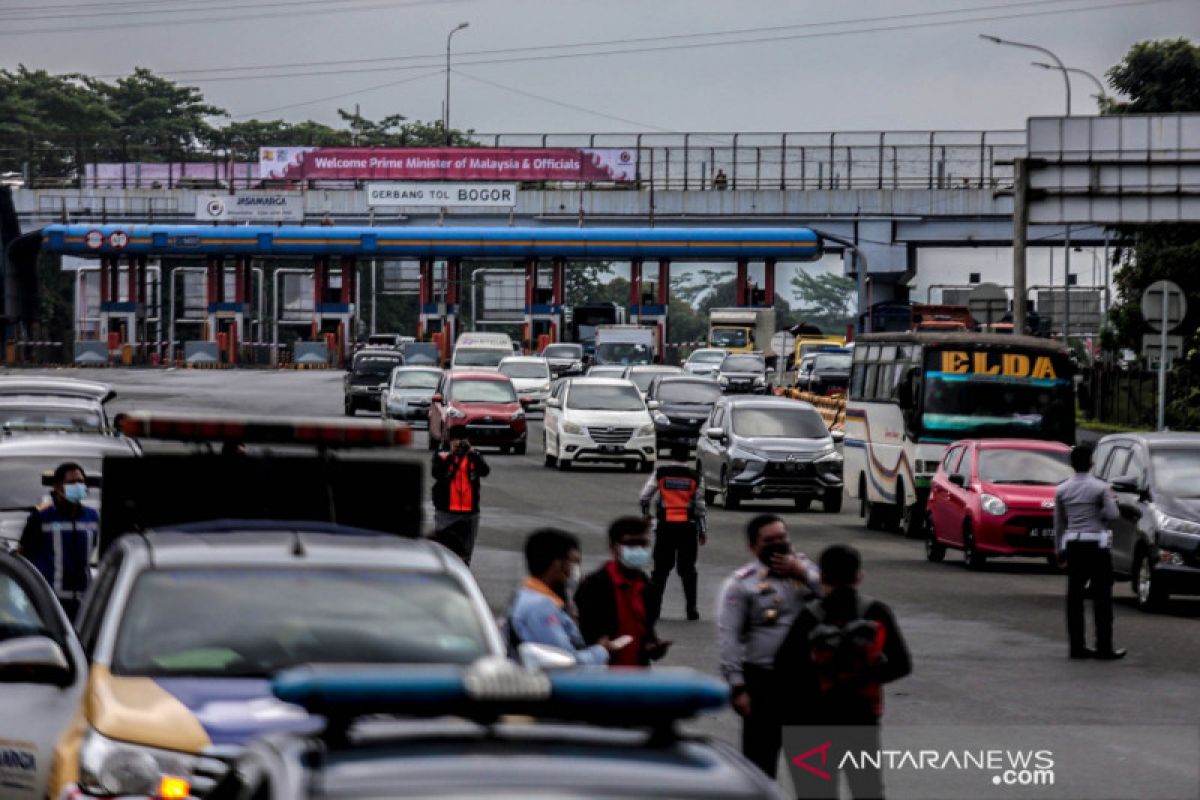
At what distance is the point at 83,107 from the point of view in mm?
140625

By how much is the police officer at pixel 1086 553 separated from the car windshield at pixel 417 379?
33.9m

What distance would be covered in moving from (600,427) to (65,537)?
26446mm

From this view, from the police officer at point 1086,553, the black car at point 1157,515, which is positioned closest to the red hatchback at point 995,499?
the black car at point 1157,515

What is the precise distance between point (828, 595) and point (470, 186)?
88.2 m

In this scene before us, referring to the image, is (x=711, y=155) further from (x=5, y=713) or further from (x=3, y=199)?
(x=5, y=713)

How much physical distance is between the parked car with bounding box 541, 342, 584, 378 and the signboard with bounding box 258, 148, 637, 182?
2882 centimetres

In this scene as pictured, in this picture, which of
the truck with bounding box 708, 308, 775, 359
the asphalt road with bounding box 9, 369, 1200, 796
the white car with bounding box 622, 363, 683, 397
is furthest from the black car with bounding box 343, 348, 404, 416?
the truck with bounding box 708, 308, 775, 359

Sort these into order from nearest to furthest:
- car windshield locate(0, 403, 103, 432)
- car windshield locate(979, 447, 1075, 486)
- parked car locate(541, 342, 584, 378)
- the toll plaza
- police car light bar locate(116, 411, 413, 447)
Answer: police car light bar locate(116, 411, 413, 447) < car windshield locate(0, 403, 103, 432) < car windshield locate(979, 447, 1075, 486) < parked car locate(541, 342, 584, 378) < the toll plaza

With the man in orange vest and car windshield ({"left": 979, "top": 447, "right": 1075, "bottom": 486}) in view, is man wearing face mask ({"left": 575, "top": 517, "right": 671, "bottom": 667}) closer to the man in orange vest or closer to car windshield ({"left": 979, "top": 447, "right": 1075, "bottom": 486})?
the man in orange vest

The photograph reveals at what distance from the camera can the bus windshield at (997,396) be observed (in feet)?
98.0

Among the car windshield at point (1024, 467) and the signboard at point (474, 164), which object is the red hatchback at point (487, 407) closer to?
the car windshield at point (1024, 467)

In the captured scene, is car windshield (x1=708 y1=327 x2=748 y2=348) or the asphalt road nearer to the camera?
the asphalt road

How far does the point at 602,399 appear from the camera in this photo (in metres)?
41.7

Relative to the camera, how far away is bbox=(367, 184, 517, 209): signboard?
9544cm
